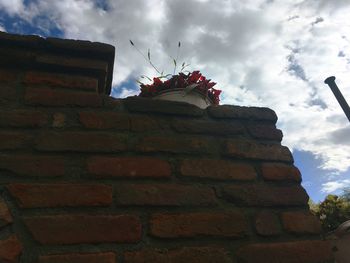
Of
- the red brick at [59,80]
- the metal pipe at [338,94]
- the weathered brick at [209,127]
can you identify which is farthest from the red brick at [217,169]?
the metal pipe at [338,94]

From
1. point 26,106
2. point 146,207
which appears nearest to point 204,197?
point 146,207

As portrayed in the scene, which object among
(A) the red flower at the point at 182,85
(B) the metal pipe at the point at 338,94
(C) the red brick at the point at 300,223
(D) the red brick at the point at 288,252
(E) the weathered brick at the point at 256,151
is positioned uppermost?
(B) the metal pipe at the point at 338,94

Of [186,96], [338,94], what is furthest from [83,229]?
[338,94]

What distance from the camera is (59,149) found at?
0.94 meters

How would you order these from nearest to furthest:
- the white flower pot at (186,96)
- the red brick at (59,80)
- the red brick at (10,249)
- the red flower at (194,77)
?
the red brick at (10,249) < the red brick at (59,80) < the white flower pot at (186,96) < the red flower at (194,77)

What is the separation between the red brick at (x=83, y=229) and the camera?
0.81 meters

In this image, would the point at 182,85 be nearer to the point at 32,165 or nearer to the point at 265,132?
the point at 265,132

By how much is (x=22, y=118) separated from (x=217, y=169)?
64 centimetres

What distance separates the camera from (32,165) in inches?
35.3

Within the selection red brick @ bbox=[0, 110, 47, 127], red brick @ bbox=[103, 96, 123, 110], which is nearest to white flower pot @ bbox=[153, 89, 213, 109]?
red brick @ bbox=[103, 96, 123, 110]

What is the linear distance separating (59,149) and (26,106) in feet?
0.65

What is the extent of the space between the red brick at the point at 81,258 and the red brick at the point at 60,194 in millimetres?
133

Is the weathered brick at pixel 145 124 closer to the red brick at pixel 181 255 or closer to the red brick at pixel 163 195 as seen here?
the red brick at pixel 163 195

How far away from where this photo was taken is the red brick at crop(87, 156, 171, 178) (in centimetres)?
94
